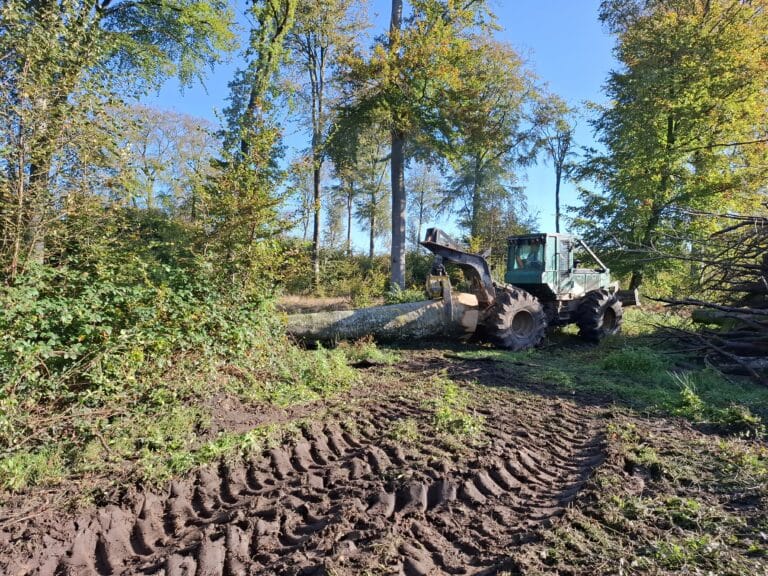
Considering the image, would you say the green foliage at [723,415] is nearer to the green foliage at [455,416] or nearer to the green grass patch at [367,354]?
the green foliage at [455,416]

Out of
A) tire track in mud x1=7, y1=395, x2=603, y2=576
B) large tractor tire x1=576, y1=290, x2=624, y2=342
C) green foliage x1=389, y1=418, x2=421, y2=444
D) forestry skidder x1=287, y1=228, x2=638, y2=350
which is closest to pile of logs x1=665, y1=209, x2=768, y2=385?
large tractor tire x1=576, y1=290, x2=624, y2=342

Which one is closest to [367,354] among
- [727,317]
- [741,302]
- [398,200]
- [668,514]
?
[668,514]

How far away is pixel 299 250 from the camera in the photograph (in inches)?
261

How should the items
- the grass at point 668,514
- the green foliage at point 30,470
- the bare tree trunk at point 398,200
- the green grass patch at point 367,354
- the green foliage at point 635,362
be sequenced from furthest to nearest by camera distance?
the bare tree trunk at point 398,200 < the green grass patch at point 367,354 < the green foliage at point 635,362 < the green foliage at point 30,470 < the grass at point 668,514

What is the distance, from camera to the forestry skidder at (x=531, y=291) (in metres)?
9.63

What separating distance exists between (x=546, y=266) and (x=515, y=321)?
1.52 meters

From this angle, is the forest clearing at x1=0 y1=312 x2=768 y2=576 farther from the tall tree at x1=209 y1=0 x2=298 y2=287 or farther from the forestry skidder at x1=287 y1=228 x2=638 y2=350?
the forestry skidder at x1=287 y1=228 x2=638 y2=350

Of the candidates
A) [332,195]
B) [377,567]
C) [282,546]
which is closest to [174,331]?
[282,546]

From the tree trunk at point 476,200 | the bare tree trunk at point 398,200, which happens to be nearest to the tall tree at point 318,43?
the bare tree trunk at point 398,200

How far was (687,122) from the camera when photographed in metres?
→ 15.1

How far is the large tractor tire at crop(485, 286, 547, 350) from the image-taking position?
375 inches

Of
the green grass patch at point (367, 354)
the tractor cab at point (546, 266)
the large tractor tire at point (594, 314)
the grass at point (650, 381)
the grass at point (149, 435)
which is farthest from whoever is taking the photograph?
the large tractor tire at point (594, 314)

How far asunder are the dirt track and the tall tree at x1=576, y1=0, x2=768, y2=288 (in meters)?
12.8

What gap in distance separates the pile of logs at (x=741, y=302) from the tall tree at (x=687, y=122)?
21.5 feet
